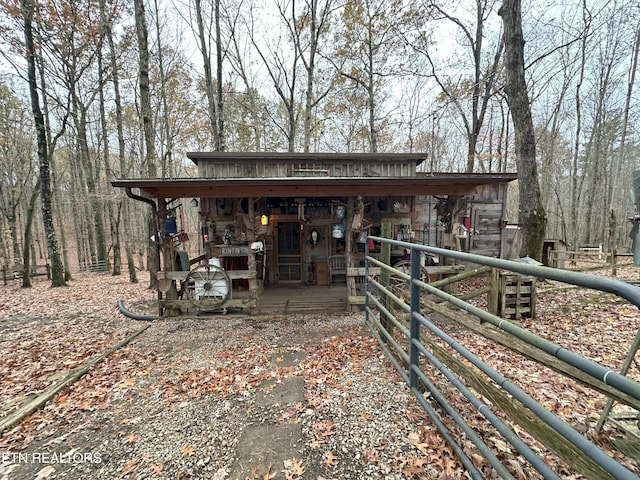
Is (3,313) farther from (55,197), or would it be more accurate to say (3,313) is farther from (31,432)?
(55,197)

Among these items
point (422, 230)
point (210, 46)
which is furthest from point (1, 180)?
point (422, 230)

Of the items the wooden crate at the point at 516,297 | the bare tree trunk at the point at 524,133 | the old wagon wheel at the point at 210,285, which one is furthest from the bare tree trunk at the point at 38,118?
the bare tree trunk at the point at 524,133

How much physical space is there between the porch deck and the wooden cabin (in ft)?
0.92

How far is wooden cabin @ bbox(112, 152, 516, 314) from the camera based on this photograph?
5.85 meters

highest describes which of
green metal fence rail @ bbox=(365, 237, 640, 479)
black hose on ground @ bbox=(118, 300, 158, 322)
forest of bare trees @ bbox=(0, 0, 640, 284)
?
forest of bare trees @ bbox=(0, 0, 640, 284)

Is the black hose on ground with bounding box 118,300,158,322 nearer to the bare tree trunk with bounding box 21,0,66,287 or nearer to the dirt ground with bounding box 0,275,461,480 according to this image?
the dirt ground with bounding box 0,275,461,480

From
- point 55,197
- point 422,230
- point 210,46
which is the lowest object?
point 422,230

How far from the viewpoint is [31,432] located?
9.14 feet

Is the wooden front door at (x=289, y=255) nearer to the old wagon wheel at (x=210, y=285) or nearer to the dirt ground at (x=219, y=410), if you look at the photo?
the old wagon wheel at (x=210, y=285)

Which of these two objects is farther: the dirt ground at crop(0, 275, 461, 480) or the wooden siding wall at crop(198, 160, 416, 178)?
the wooden siding wall at crop(198, 160, 416, 178)

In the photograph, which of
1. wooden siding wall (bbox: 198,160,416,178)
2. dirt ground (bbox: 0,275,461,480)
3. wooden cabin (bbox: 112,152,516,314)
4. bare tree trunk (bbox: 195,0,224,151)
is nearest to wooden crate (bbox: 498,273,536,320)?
wooden cabin (bbox: 112,152,516,314)

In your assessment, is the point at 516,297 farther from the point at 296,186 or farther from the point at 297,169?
the point at 297,169

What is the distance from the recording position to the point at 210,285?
607cm

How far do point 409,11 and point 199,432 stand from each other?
17.0 metres
